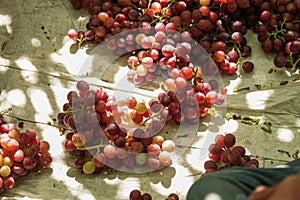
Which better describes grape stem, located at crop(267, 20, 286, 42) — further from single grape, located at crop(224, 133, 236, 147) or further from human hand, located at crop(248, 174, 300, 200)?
human hand, located at crop(248, 174, 300, 200)

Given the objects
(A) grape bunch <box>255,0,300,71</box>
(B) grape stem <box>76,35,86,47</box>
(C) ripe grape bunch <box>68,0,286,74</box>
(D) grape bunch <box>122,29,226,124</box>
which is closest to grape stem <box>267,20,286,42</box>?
(A) grape bunch <box>255,0,300,71</box>

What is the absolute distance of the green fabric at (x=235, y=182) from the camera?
1.16m

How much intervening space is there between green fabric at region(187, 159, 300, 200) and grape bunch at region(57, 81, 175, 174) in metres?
0.47

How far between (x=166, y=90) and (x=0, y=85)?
24.8 inches

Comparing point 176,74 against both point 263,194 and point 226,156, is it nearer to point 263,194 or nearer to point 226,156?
point 226,156

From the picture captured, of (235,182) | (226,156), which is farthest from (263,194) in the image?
(226,156)

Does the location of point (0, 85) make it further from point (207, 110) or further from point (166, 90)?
point (207, 110)

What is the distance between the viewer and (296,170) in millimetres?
1248

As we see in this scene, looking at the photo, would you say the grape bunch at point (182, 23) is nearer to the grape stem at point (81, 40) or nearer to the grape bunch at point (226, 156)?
the grape stem at point (81, 40)

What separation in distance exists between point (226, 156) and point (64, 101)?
652mm

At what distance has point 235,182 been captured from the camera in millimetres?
1183

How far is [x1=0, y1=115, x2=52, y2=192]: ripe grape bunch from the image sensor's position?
1647mm

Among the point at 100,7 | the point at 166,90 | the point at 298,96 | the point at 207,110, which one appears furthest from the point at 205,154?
the point at 100,7

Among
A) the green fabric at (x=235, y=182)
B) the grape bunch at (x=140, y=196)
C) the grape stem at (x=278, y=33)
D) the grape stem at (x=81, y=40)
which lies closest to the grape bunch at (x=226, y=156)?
the grape bunch at (x=140, y=196)
